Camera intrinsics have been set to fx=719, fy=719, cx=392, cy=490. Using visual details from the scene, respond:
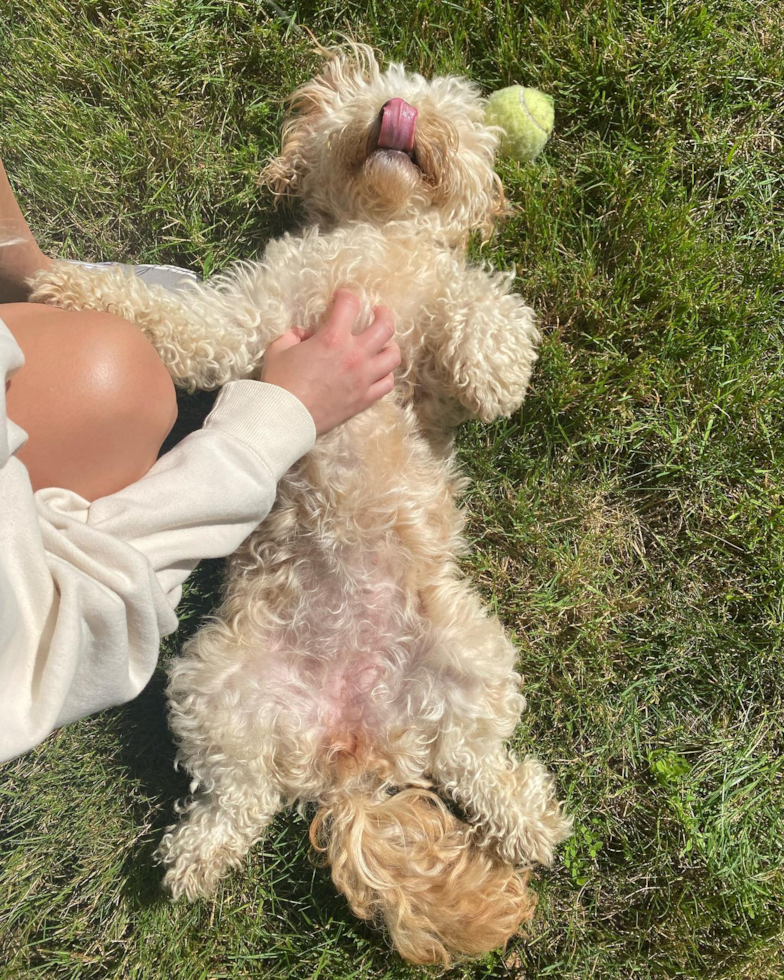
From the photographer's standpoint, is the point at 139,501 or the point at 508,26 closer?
the point at 139,501

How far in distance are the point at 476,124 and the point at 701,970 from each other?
3.20 m

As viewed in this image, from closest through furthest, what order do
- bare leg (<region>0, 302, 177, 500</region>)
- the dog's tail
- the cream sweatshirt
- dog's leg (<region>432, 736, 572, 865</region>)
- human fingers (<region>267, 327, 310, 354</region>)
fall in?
the cream sweatshirt → bare leg (<region>0, 302, 177, 500</region>) → human fingers (<region>267, 327, 310, 354</region>) → the dog's tail → dog's leg (<region>432, 736, 572, 865</region>)

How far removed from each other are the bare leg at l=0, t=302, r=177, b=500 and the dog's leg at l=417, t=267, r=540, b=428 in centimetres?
91

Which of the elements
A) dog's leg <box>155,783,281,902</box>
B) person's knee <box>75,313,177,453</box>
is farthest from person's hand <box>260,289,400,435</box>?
dog's leg <box>155,783,281,902</box>

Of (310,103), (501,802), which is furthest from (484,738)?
(310,103)

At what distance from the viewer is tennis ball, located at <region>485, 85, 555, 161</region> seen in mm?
2715

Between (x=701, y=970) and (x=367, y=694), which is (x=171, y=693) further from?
(x=701, y=970)

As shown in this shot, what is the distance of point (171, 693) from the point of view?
2.50 metres

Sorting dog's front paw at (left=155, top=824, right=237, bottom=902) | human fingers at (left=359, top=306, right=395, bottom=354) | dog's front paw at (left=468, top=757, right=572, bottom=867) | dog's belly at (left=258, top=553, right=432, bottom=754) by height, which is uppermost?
human fingers at (left=359, top=306, right=395, bottom=354)

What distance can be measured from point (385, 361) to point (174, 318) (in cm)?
73

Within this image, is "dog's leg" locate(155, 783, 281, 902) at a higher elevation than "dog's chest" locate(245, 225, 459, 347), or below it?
below

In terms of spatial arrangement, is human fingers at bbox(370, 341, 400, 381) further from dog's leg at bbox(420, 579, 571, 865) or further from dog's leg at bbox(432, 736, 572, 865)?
dog's leg at bbox(432, 736, 572, 865)

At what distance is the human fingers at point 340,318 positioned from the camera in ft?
7.19

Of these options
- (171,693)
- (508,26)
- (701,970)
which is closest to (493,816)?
(701,970)
